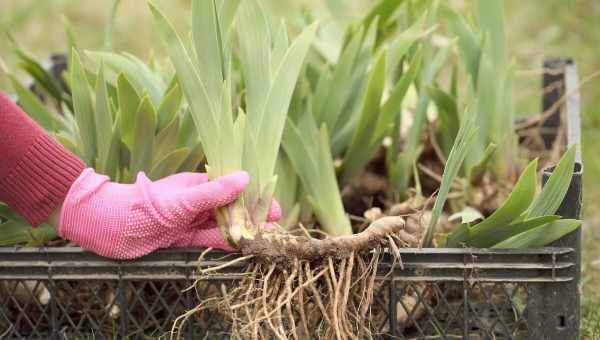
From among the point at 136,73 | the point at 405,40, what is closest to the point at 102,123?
the point at 136,73

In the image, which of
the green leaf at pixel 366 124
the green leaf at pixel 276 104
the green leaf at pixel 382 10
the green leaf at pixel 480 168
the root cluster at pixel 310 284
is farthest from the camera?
the green leaf at pixel 382 10

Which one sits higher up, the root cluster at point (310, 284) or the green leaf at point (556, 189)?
the green leaf at point (556, 189)

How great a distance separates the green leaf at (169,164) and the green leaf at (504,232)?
17.7 inches

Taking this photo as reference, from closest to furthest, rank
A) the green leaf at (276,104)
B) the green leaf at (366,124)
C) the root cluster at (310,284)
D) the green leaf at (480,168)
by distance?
the root cluster at (310,284)
the green leaf at (276,104)
the green leaf at (366,124)
the green leaf at (480,168)

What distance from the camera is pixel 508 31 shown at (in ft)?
10.4

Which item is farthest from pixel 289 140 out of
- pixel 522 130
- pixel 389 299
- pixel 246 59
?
pixel 522 130

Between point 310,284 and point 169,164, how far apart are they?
346mm

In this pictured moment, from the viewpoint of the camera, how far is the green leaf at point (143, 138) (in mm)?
1369

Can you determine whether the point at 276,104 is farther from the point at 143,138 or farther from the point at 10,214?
the point at 10,214

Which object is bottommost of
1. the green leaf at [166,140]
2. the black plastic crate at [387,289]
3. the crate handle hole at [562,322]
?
the crate handle hole at [562,322]

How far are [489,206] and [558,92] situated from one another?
1.55 ft

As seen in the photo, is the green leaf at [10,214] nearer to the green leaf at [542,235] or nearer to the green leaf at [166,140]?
the green leaf at [166,140]

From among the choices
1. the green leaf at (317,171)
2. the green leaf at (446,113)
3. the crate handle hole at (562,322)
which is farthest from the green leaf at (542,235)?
the green leaf at (446,113)

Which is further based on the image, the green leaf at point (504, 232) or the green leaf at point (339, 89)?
the green leaf at point (339, 89)
